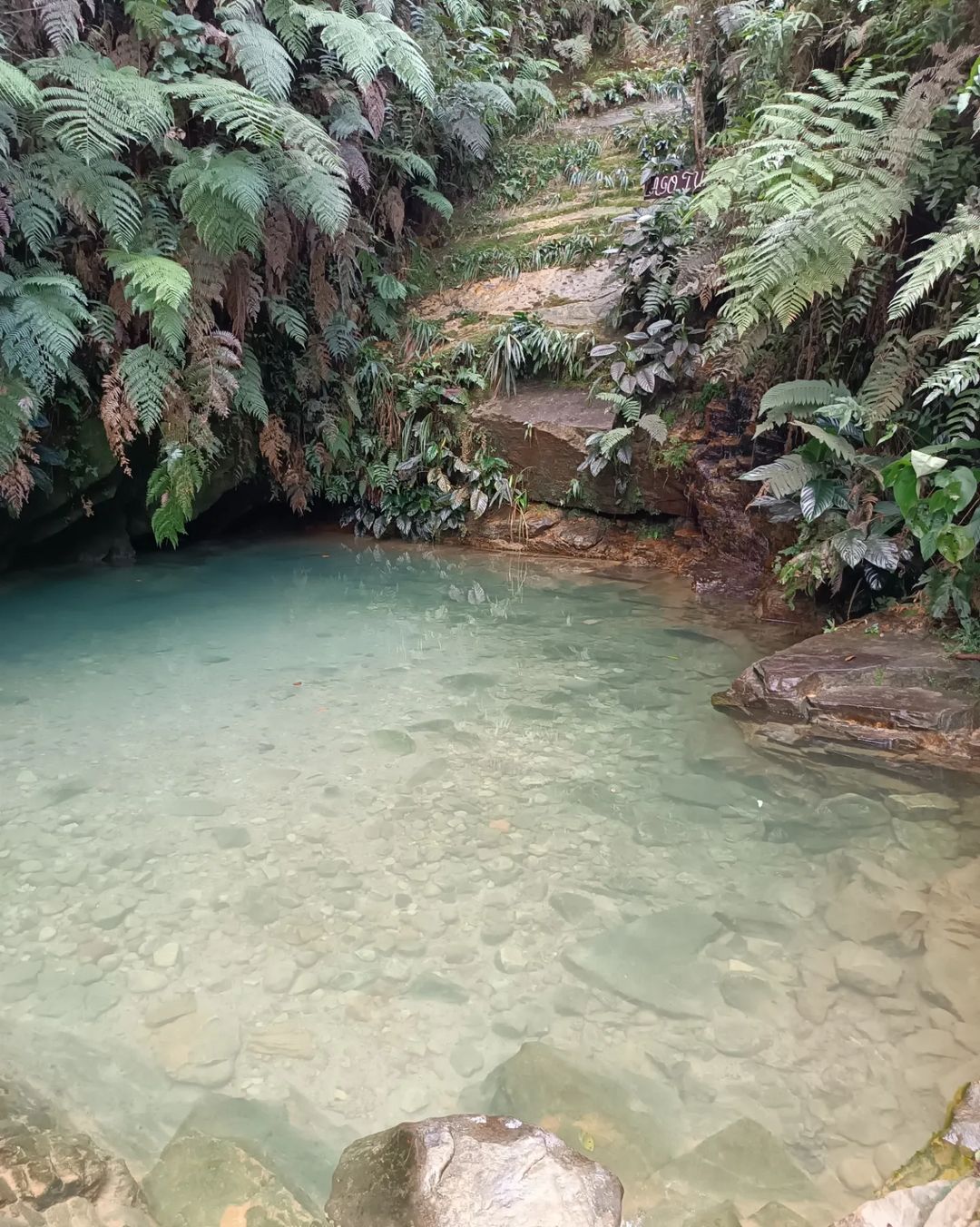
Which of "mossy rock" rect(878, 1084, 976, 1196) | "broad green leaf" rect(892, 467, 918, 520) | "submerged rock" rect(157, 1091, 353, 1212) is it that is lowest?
"submerged rock" rect(157, 1091, 353, 1212)

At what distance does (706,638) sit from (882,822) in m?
1.91

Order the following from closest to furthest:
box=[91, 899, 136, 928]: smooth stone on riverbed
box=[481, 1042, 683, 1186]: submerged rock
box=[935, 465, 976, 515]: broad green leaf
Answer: box=[481, 1042, 683, 1186]: submerged rock → box=[91, 899, 136, 928]: smooth stone on riverbed → box=[935, 465, 976, 515]: broad green leaf

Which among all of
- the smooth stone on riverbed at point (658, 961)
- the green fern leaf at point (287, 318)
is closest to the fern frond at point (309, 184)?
the green fern leaf at point (287, 318)

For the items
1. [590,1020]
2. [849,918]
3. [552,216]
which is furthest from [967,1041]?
[552,216]

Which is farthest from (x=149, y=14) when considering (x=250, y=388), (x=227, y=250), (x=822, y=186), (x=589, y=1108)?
(x=589, y=1108)

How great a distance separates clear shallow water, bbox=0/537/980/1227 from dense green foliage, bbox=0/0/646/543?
2.32 meters

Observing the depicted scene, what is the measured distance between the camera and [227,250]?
5266 millimetres

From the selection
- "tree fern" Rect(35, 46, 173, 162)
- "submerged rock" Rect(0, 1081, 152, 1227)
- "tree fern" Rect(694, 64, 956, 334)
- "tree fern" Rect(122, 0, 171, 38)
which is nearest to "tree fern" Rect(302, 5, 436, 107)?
"tree fern" Rect(122, 0, 171, 38)

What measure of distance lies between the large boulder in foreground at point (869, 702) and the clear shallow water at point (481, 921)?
0.71 ft

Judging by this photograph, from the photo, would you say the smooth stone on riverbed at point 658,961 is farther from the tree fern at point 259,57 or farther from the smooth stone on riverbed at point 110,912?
the tree fern at point 259,57

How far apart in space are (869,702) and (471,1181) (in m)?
2.49

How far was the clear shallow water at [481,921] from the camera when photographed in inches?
63.2

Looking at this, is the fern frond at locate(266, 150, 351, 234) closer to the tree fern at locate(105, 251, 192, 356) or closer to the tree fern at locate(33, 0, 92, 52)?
the tree fern at locate(105, 251, 192, 356)

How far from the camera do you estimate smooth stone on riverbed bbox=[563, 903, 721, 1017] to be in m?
1.86
